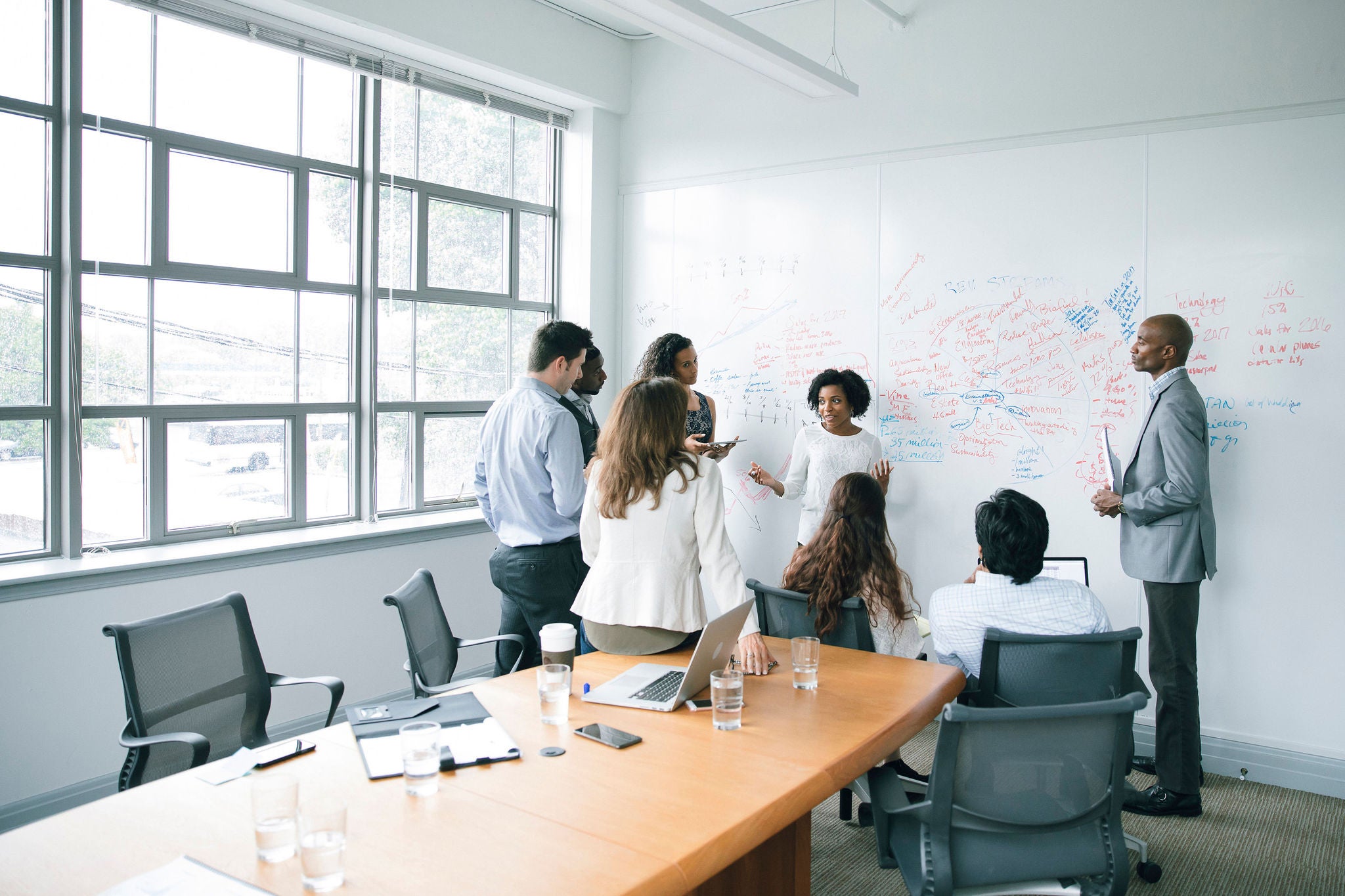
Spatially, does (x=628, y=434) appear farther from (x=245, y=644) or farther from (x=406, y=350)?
(x=406, y=350)

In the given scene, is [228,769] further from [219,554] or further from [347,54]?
[347,54]

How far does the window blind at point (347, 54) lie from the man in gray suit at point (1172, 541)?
3.31 m

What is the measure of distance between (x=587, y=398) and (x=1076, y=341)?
7.07 feet

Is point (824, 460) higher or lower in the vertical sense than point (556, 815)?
higher

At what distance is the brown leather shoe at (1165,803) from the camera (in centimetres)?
336

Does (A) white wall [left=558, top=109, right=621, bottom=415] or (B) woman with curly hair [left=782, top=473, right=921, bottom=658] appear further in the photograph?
(A) white wall [left=558, top=109, right=621, bottom=415]

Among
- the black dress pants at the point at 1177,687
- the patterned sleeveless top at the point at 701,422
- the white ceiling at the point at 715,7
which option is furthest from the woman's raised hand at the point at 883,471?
the white ceiling at the point at 715,7

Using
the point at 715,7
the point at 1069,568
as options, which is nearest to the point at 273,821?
the point at 1069,568

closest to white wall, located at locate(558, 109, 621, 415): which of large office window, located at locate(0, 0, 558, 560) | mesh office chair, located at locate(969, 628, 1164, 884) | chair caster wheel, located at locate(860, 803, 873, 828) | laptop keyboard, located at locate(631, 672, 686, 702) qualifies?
large office window, located at locate(0, 0, 558, 560)

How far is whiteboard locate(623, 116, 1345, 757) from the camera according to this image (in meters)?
3.61

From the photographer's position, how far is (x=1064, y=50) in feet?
13.3

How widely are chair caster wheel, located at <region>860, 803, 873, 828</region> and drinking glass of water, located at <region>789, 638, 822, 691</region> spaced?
828mm

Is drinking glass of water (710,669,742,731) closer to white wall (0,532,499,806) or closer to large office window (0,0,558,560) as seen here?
white wall (0,532,499,806)

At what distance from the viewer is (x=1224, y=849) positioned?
3109mm
